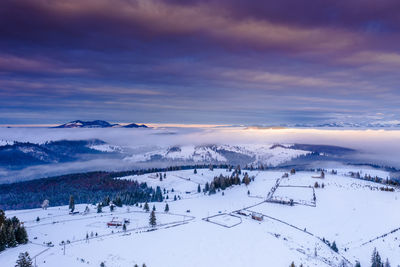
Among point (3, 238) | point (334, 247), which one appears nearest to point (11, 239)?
point (3, 238)

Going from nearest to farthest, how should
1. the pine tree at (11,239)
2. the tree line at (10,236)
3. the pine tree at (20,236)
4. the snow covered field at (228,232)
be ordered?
the tree line at (10,236) < the snow covered field at (228,232) < the pine tree at (11,239) < the pine tree at (20,236)

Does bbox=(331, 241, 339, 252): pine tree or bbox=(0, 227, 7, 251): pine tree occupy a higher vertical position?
bbox=(0, 227, 7, 251): pine tree

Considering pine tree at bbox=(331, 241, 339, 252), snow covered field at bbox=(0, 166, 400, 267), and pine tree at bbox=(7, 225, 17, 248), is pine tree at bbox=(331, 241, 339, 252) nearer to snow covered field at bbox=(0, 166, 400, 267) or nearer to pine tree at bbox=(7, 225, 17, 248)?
snow covered field at bbox=(0, 166, 400, 267)

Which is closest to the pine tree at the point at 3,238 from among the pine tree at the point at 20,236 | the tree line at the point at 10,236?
the tree line at the point at 10,236

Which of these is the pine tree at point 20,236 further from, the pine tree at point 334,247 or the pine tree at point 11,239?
the pine tree at point 334,247

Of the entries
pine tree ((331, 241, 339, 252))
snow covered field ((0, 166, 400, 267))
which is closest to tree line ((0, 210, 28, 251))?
snow covered field ((0, 166, 400, 267))

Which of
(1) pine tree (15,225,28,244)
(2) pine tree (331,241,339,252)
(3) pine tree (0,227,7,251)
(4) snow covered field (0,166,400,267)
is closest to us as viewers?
(3) pine tree (0,227,7,251)

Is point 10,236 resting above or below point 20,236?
above

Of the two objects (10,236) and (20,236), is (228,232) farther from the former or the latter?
(10,236)

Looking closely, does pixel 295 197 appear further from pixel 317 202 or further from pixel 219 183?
pixel 219 183
